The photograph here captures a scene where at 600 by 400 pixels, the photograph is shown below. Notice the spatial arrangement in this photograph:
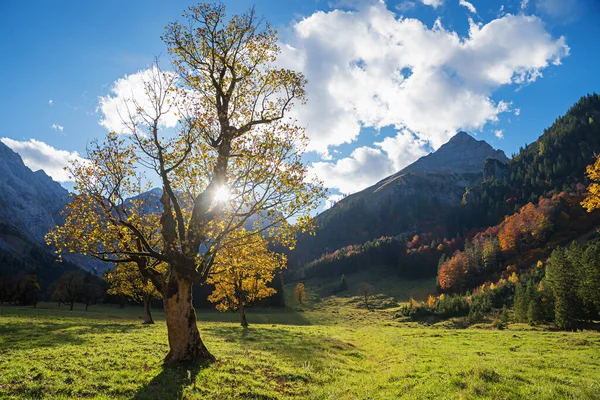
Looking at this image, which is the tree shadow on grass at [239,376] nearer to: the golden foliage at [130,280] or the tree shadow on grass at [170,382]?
the tree shadow on grass at [170,382]

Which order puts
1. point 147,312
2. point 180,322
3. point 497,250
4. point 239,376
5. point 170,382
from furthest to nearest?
point 497,250, point 147,312, point 180,322, point 239,376, point 170,382

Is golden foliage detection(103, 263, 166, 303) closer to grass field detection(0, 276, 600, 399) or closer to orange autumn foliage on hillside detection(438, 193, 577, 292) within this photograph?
grass field detection(0, 276, 600, 399)

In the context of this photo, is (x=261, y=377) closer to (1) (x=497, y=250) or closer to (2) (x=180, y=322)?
(2) (x=180, y=322)

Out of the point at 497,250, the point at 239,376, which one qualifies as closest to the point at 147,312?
the point at 239,376

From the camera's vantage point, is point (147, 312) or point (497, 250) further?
point (497, 250)

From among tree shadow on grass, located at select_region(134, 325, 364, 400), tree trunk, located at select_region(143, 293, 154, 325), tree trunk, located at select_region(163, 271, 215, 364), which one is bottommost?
tree trunk, located at select_region(143, 293, 154, 325)

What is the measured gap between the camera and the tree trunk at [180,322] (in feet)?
57.6

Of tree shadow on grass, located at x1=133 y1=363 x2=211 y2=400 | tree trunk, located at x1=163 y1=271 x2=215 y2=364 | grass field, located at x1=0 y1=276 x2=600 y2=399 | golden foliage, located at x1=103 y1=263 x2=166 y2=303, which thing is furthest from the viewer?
golden foliage, located at x1=103 y1=263 x2=166 y2=303

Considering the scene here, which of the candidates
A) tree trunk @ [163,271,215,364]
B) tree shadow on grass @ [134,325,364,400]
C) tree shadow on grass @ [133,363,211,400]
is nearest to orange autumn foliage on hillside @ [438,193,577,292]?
tree shadow on grass @ [134,325,364,400]

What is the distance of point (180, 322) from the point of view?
17750 mm

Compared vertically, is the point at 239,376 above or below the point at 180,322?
below

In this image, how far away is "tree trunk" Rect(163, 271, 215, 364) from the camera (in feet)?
57.6

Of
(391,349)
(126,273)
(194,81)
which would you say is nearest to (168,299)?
(194,81)

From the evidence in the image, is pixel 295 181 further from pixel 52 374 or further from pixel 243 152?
pixel 52 374
